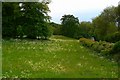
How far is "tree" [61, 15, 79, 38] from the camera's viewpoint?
80.1 m

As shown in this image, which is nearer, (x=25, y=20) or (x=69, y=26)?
(x=25, y=20)

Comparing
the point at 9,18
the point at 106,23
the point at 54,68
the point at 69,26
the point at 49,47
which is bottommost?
the point at 54,68

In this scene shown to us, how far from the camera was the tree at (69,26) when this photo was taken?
8012 cm

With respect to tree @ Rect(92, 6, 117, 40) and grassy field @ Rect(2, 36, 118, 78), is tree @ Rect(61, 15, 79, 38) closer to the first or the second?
tree @ Rect(92, 6, 117, 40)

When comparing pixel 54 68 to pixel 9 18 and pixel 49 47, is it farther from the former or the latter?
pixel 9 18

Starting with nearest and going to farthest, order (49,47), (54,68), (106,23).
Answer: (54,68), (49,47), (106,23)

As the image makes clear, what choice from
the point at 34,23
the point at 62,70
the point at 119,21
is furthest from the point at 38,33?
the point at 119,21

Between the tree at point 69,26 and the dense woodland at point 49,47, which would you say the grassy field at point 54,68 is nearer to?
the dense woodland at point 49,47

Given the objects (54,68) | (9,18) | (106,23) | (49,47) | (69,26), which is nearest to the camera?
(54,68)

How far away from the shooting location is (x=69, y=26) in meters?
83.1

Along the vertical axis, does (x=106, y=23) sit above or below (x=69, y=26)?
above

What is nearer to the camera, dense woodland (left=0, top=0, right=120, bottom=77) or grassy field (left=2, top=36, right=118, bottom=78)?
grassy field (left=2, top=36, right=118, bottom=78)

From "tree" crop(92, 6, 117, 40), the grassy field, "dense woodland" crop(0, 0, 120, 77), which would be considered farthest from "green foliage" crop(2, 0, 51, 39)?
"tree" crop(92, 6, 117, 40)

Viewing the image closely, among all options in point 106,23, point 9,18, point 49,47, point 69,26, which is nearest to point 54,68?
point 49,47
